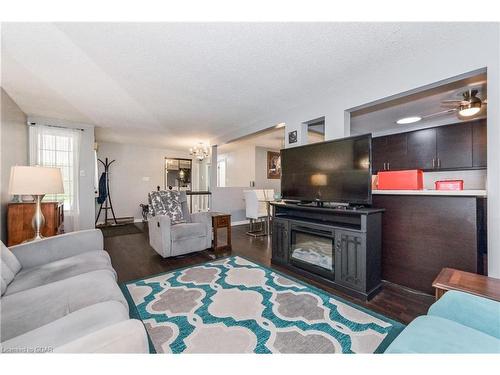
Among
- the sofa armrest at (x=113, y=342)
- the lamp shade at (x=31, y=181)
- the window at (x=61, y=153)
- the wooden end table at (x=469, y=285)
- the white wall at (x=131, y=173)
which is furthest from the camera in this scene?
the white wall at (x=131, y=173)

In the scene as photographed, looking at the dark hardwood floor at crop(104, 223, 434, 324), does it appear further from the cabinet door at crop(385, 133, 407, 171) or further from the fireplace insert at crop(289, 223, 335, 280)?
the cabinet door at crop(385, 133, 407, 171)

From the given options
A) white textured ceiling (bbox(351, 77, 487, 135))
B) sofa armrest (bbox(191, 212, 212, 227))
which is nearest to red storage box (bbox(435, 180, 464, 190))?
white textured ceiling (bbox(351, 77, 487, 135))

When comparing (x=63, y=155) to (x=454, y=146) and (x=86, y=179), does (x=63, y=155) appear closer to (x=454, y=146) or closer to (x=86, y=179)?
(x=86, y=179)

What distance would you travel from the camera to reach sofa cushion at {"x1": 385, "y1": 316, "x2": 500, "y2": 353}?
840 millimetres

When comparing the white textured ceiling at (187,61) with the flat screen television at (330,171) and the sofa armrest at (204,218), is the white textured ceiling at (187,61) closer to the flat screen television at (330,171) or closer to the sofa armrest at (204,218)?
the flat screen television at (330,171)

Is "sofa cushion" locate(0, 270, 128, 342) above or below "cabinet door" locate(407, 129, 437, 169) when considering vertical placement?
below

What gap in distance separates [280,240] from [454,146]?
357 cm

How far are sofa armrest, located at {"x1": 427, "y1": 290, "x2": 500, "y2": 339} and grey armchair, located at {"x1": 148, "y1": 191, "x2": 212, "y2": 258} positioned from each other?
291cm

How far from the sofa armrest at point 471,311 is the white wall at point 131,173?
715 cm

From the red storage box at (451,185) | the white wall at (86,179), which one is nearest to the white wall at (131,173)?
the white wall at (86,179)

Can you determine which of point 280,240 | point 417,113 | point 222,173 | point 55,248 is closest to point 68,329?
point 55,248

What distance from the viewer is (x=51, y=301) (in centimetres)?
116

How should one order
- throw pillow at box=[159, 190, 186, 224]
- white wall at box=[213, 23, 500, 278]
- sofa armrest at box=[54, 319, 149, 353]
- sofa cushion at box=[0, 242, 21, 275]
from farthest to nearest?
throw pillow at box=[159, 190, 186, 224] → white wall at box=[213, 23, 500, 278] → sofa cushion at box=[0, 242, 21, 275] → sofa armrest at box=[54, 319, 149, 353]

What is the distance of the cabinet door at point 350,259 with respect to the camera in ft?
6.68
